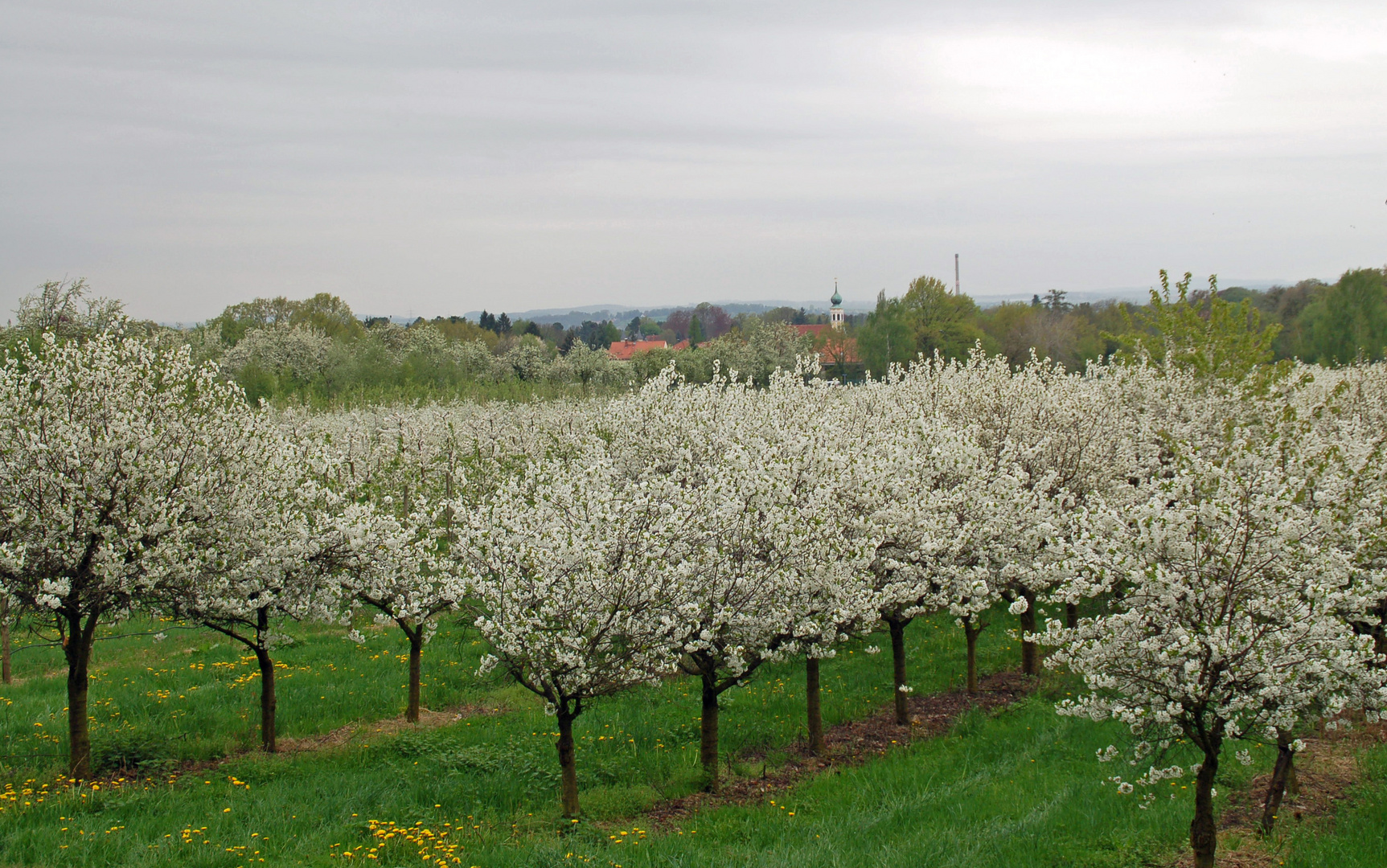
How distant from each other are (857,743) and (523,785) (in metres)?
5.85

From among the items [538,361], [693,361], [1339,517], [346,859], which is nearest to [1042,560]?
[1339,517]

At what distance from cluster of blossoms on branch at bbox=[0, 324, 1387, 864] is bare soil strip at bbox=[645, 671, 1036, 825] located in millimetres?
417

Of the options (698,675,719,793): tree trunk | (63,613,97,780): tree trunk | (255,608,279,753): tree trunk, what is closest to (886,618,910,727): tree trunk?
(698,675,719,793): tree trunk

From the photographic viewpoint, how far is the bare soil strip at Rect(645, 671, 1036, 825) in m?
12.6

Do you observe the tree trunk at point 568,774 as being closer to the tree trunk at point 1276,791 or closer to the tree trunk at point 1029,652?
the tree trunk at point 1276,791

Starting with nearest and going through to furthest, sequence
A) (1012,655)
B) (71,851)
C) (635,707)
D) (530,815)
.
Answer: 1. (71,851)
2. (530,815)
3. (635,707)
4. (1012,655)

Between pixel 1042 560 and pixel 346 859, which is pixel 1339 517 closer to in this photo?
pixel 1042 560

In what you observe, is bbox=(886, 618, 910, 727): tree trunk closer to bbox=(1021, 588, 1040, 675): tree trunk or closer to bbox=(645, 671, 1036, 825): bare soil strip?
bbox=(645, 671, 1036, 825): bare soil strip

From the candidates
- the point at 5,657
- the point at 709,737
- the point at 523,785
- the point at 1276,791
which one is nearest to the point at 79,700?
the point at 523,785

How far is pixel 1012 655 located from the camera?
19594 mm

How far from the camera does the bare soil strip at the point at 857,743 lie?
41.3ft

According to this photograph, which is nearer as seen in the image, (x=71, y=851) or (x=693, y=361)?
(x=71, y=851)

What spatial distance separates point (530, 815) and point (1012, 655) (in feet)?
40.7

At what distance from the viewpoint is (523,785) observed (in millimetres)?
12758
